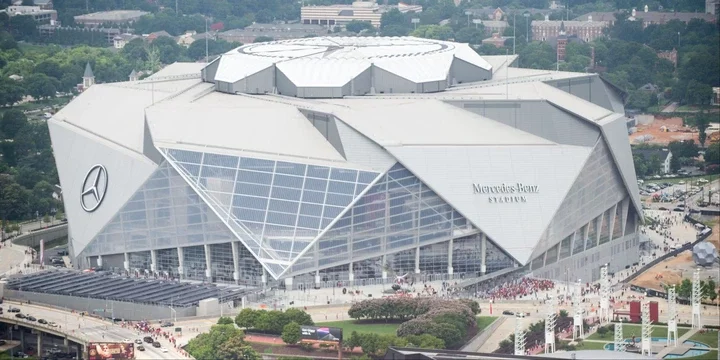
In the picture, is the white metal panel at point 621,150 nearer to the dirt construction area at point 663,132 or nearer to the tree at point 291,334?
the tree at point 291,334

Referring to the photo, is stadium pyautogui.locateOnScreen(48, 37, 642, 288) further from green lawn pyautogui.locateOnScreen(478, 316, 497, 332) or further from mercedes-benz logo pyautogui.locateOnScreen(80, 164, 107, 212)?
green lawn pyautogui.locateOnScreen(478, 316, 497, 332)

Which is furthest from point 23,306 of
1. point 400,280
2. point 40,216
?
point 40,216

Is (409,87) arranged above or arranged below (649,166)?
above

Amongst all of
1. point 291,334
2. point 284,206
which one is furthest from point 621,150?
point 291,334

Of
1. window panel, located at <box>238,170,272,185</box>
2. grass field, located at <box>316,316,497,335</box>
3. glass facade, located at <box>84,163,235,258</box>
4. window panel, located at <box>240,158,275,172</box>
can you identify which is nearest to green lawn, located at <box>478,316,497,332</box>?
grass field, located at <box>316,316,497,335</box>

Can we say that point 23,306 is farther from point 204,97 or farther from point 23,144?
point 23,144

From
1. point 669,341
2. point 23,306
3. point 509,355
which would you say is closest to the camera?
point 509,355

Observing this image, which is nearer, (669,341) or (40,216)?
(669,341)
